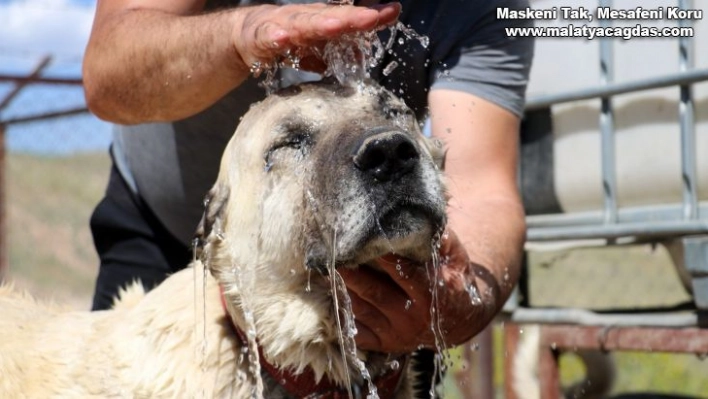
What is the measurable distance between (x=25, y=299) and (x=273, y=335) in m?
1.23

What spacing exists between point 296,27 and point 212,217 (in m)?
0.76

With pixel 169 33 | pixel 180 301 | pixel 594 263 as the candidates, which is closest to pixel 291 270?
pixel 180 301

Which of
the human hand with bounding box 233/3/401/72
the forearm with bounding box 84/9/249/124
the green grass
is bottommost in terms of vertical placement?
the green grass

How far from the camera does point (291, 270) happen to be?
9.70ft

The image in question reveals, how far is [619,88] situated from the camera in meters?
4.41

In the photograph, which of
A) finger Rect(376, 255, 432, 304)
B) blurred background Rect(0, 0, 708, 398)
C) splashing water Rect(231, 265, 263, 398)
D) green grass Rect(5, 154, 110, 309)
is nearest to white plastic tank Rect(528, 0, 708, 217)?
blurred background Rect(0, 0, 708, 398)

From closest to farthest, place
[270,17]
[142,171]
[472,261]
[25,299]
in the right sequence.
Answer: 1. [270,17]
2. [472,261]
3. [25,299]
4. [142,171]

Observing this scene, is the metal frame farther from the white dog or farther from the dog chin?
the dog chin

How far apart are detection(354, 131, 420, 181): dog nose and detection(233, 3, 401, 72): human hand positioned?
11.8 inches

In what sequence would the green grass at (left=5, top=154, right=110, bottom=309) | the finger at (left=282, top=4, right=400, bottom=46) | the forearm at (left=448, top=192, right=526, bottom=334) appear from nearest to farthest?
the finger at (left=282, top=4, right=400, bottom=46) → the forearm at (left=448, top=192, right=526, bottom=334) → the green grass at (left=5, top=154, right=110, bottom=309)

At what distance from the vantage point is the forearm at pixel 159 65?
9.75 feet

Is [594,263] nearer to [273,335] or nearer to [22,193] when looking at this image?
[273,335]

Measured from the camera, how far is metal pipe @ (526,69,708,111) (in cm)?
414

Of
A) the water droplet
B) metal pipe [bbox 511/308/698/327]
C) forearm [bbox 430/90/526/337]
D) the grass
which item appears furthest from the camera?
the grass
